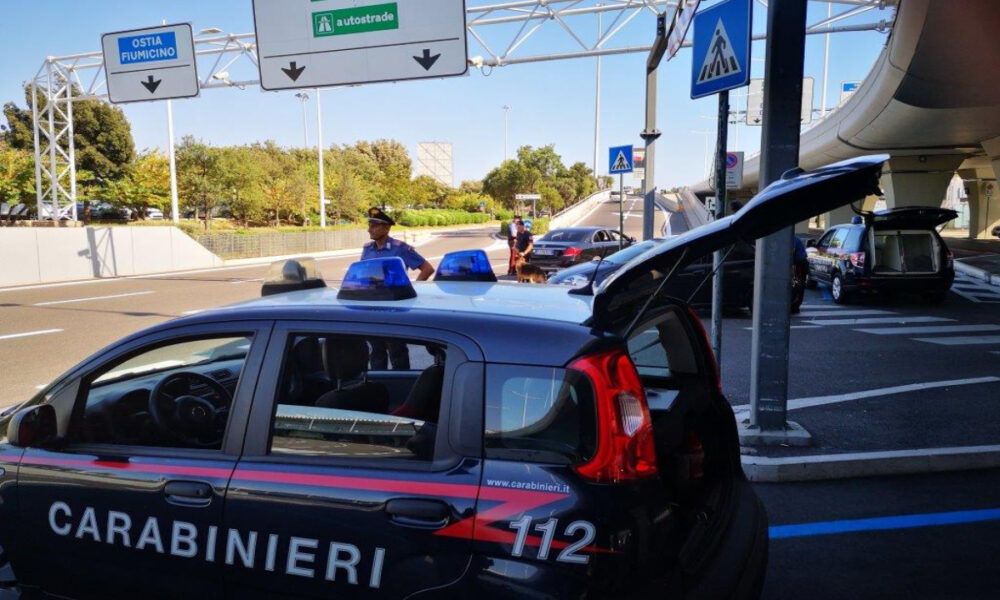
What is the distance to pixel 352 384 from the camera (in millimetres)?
2957

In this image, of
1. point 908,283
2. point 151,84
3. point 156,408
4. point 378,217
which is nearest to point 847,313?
point 908,283

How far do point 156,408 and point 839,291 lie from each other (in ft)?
47.7

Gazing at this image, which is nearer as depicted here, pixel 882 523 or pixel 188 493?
pixel 188 493

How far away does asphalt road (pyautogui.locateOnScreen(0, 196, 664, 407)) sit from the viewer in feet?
28.3

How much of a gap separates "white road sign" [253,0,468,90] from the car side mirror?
10.4m

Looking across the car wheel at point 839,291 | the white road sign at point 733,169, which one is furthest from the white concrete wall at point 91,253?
the car wheel at point 839,291

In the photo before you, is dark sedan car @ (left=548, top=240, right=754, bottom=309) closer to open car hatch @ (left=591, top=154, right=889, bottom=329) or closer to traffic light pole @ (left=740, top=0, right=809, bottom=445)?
traffic light pole @ (left=740, top=0, right=809, bottom=445)

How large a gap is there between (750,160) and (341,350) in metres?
54.1

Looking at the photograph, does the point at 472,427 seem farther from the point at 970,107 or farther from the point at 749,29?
the point at 970,107

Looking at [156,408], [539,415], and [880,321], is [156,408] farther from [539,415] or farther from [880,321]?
[880,321]

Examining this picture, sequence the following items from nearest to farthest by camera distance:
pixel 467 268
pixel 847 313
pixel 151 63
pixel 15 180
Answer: pixel 467 268 → pixel 847 313 → pixel 151 63 → pixel 15 180

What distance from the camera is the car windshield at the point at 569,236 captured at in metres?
20.8

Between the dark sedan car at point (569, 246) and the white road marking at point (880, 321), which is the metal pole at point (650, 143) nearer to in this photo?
the white road marking at point (880, 321)

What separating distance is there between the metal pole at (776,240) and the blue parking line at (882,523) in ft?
3.50
